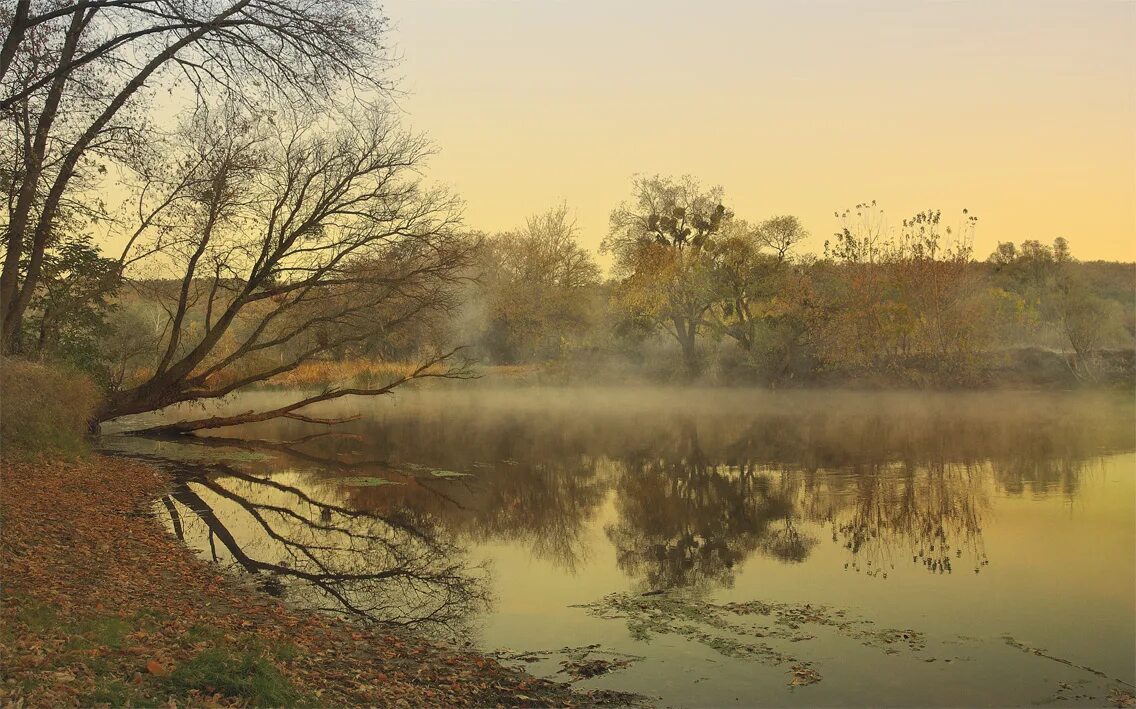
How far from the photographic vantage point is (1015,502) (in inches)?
645

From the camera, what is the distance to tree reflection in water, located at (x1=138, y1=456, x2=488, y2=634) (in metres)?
10.3

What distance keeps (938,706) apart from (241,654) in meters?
5.60

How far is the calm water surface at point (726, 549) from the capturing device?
328 inches

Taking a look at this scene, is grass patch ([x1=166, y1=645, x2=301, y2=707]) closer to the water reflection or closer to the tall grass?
the water reflection

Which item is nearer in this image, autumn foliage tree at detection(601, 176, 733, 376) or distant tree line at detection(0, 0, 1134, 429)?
distant tree line at detection(0, 0, 1134, 429)

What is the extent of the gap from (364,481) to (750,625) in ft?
39.1

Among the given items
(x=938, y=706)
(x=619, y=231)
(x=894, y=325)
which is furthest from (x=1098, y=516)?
(x=619, y=231)

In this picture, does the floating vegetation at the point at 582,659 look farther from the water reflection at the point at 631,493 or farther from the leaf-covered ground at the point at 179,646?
the water reflection at the point at 631,493

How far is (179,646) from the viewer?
7238 mm

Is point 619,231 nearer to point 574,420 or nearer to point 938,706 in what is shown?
point 574,420

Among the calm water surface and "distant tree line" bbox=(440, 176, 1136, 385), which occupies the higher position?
"distant tree line" bbox=(440, 176, 1136, 385)

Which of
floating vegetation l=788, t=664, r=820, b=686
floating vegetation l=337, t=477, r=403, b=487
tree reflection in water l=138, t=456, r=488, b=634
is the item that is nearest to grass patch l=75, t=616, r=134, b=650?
tree reflection in water l=138, t=456, r=488, b=634

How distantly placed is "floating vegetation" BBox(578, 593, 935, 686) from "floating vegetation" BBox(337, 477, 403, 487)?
381 inches

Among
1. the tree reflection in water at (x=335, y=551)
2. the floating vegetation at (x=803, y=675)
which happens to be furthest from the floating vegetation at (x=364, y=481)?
the floating vegetation at (x=803, y=675)
